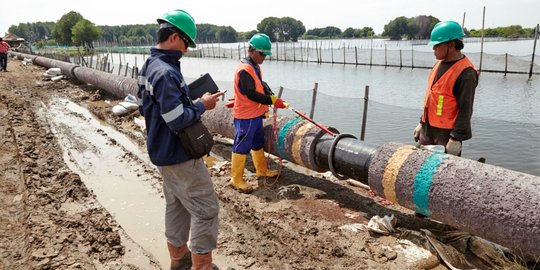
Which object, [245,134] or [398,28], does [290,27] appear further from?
[245,134]

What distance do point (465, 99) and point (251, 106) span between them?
2.59 m

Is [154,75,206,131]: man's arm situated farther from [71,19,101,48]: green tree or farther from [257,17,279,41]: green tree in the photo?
[257,17,279,41]: green tree

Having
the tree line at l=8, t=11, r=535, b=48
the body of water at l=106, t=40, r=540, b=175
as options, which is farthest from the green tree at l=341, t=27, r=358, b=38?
the body of water at l=106, t=40, r=540, b=175

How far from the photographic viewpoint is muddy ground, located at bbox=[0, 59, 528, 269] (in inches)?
137

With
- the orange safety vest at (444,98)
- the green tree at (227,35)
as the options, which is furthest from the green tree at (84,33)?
the green tree at (227,35)

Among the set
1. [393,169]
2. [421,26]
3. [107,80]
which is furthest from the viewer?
[421,26]

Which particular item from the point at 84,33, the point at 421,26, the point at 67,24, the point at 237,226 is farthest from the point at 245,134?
the point at 421,26

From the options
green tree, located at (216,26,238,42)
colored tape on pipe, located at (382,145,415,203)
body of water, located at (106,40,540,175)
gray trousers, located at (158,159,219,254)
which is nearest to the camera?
gray trousers, located at (158,159,219,254)

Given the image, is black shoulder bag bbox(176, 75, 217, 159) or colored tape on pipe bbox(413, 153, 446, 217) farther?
colored tape on pipe bbox(413, 153, 446, 217)

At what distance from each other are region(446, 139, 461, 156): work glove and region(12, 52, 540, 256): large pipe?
189 millimetres

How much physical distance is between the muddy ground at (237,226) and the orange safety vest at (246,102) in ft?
3.45

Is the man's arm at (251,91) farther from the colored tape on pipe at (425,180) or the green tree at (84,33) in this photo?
the green tree at (84,33)

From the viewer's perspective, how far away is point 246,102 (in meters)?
5.04

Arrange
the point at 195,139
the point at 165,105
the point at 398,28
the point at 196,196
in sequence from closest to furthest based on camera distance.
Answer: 1. the point at 165,105
2. the point at 195,139
3. the point at 196,196
4. the point at 398,28
